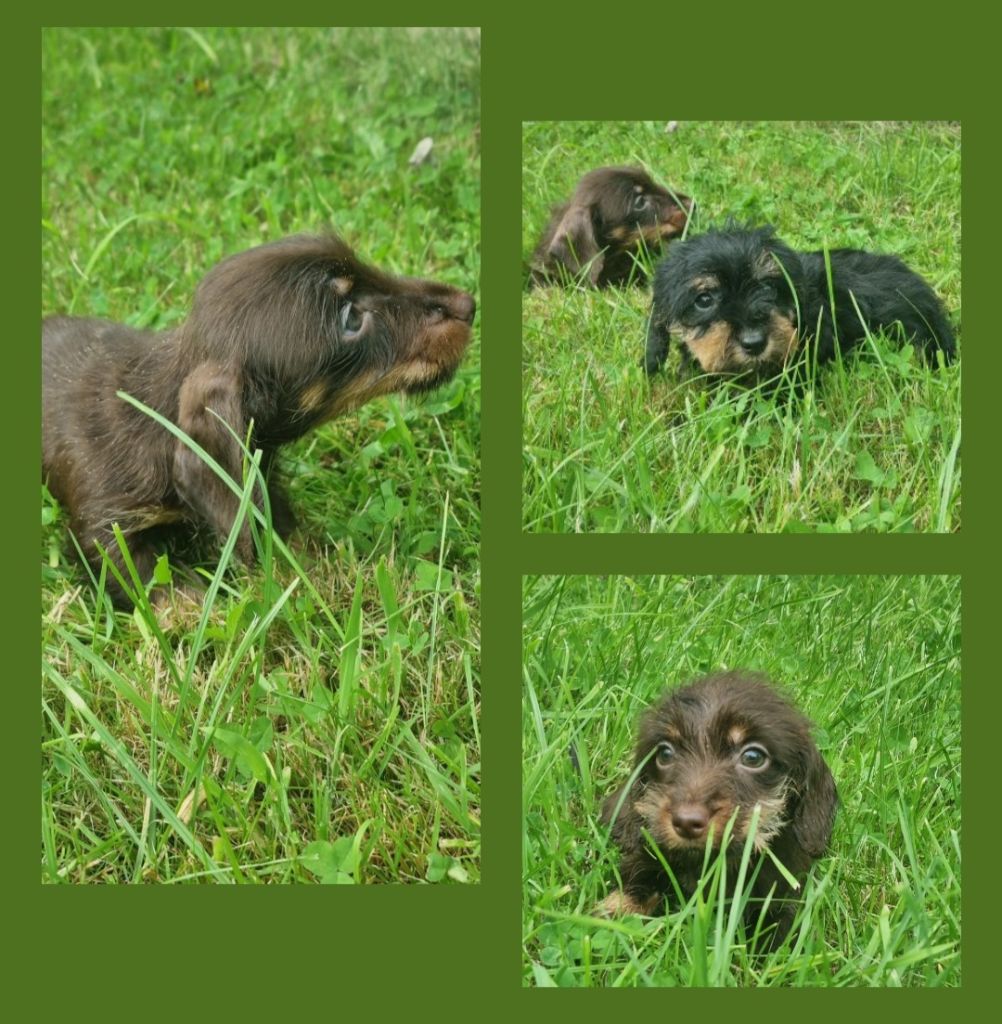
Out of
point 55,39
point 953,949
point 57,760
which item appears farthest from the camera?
point 55,39

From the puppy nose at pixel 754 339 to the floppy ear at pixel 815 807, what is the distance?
3.51ft

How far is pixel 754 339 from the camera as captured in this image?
13.0ft

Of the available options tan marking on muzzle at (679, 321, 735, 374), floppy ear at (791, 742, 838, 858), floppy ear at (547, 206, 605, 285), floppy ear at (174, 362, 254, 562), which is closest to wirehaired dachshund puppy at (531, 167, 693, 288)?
floppy ear at (547, 206, 605, 285)

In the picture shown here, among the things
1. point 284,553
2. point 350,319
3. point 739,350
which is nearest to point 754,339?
point 739,350

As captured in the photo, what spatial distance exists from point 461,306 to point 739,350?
0.98 meters

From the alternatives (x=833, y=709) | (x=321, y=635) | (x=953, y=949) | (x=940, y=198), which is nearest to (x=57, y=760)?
(x=321, y=635)

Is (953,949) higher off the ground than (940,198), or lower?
lower

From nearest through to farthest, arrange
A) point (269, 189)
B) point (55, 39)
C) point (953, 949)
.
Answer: point (953, 949) → point (55, 39) → point (269, 189)

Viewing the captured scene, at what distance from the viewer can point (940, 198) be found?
3867 millimetres

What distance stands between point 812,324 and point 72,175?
2998 mm

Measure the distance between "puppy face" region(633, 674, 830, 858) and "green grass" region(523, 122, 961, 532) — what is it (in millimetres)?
503

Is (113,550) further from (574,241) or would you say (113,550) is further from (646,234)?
(646,234)

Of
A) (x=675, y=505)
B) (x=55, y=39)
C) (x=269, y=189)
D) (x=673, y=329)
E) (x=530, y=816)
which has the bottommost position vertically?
(x=530, y=816)

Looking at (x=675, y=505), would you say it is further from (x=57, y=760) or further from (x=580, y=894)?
(x=57, y=760)
